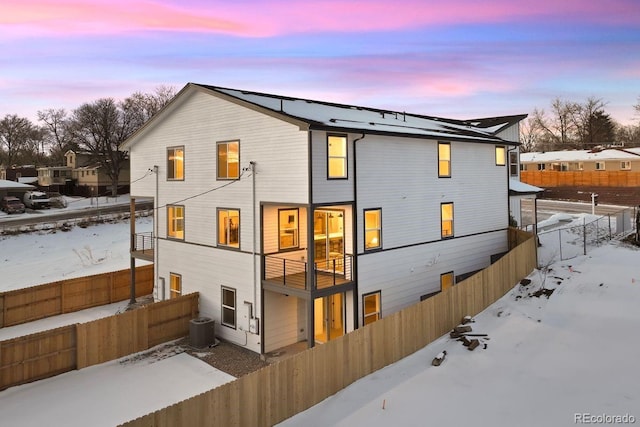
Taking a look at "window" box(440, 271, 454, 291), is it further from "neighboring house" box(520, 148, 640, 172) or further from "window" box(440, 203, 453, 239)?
"neighboring house" box(520, 148, 640, 172)

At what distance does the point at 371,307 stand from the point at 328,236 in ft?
10.3

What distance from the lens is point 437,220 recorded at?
66.1 ft

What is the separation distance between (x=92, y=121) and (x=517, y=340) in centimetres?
6950

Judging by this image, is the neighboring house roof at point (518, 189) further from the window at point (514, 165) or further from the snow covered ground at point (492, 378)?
the snow covered ground at point (492, 378)

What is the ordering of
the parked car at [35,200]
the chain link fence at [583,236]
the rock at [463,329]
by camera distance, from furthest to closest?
the parked car at [35,200] → the chain link fence at [583,236] → the rock at [463,329]

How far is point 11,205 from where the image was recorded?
48719 millimetres

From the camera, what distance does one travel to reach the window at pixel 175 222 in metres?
21.1

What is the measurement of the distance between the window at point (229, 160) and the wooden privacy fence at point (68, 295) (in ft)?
31.6

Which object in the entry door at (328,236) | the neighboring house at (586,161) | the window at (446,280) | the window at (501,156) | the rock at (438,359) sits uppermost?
the neighboring house at (586,161)

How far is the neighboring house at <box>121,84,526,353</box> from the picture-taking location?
16.1 m

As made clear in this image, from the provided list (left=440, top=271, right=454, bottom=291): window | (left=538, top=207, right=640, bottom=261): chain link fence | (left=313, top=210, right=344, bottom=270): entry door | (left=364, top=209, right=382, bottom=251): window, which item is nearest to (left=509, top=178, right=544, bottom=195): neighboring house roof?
(left=538, top=207, right=640, bottom=261): chain link fence

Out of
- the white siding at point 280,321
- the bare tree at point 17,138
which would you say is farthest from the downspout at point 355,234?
the bare tree at point 17,138

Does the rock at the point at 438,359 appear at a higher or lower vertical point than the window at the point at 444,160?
lower

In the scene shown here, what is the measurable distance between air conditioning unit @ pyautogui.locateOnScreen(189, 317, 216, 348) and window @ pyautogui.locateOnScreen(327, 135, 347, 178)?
7.66 m
